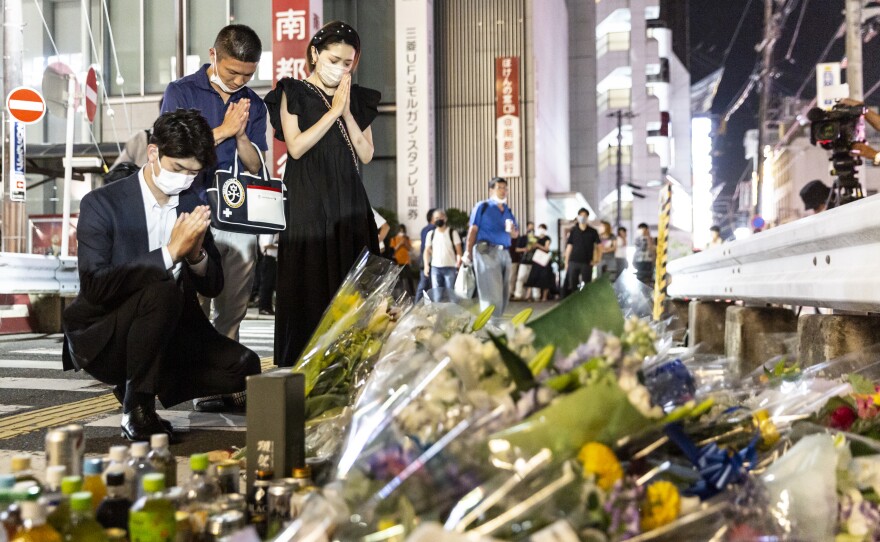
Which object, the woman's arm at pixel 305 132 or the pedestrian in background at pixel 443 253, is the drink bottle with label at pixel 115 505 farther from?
the pedestrian in background at pixel 443 253

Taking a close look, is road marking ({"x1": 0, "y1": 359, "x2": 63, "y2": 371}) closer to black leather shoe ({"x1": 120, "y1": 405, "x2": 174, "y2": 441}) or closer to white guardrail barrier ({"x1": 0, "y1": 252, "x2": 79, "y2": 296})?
white guardrail barrier ({"x1": 0, "y1": 252, "x2": 79, "y2": 296})

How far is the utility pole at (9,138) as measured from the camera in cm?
1207

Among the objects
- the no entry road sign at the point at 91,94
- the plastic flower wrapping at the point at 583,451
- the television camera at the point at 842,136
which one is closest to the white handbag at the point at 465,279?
the television camera at the point at 842,136

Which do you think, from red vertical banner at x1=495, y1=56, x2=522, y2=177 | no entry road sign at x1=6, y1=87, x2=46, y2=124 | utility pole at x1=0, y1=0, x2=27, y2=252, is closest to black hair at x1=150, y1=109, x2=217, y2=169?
no entry road sign at x1=6, y1=87, x2=46, y2=124

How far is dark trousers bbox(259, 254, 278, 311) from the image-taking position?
15086 mm

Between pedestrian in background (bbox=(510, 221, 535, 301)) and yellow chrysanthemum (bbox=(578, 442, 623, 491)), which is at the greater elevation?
pedestrian in background (bbox=(510, 221, 535, 301))

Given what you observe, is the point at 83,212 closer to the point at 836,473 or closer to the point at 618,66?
the point at 836,473

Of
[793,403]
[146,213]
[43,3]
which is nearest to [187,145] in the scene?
[146,213]

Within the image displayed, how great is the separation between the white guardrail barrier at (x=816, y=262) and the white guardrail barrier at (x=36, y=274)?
7.16 metres

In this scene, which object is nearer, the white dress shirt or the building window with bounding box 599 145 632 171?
the white dress shirt

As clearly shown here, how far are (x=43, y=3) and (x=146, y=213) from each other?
21647mm

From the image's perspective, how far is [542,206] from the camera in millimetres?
24797

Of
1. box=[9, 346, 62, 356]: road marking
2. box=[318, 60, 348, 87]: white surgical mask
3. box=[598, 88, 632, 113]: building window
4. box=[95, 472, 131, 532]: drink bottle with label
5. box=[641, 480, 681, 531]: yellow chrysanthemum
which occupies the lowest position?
box=[9, 346, 62, 356]: road marking

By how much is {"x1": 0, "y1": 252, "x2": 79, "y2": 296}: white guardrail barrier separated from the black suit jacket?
6.49 meters
